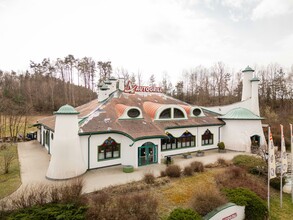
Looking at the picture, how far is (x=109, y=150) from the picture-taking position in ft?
62.0

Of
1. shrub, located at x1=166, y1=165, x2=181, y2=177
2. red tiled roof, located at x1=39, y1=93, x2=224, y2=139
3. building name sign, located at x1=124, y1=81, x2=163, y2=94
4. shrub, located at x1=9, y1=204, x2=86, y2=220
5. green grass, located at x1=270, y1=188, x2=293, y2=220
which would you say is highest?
building name sign, located at x1=124, y1=81, x2=163, y2=94

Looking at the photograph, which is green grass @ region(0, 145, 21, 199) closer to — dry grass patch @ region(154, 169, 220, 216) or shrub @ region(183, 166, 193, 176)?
dry grass patch @ region(154, 169, 220, 216)

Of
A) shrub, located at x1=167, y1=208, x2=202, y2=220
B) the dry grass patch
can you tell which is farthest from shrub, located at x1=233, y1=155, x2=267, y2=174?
shrub, located at x1=167, y1=208, x2=202, y2=220

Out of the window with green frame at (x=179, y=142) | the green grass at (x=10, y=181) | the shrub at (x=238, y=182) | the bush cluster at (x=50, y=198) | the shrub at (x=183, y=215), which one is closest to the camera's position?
the shrub at (x=183, y=215)

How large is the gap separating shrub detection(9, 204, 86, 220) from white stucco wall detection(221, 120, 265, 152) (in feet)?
72.9

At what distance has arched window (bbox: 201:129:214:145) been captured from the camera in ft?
83.4

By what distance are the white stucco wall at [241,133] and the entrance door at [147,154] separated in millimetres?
12119

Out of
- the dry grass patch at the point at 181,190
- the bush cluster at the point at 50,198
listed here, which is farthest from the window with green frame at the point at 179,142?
the bush cluster at the point at 50,198

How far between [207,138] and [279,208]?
13455mm

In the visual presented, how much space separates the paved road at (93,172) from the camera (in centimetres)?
1480

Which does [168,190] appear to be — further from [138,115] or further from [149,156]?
[138,115]

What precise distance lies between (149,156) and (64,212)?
1187cm

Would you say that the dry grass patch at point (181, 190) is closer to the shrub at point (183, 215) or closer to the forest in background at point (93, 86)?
the shrub at point (183, 215)

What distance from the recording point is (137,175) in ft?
54.3
